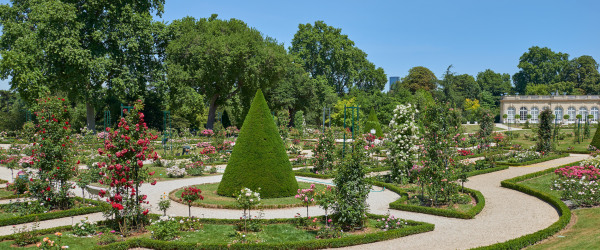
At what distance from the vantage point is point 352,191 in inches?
442

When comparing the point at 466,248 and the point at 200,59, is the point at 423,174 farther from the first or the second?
the point at 200,59

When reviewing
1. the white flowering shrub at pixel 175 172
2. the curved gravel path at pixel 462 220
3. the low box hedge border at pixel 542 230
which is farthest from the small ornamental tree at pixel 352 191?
the white flowering shrub at pixel 175 172

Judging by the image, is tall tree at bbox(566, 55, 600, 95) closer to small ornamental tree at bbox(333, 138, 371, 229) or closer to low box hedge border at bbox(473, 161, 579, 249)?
low box hedge border at bbox(473, 161, 579, 249)

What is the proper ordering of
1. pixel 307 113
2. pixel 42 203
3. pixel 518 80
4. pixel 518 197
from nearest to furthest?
pixel 42 203, pixel 518 197, pixel 307 113, pixel 518 80

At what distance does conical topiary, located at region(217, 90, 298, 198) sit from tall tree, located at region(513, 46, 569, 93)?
96290 mm

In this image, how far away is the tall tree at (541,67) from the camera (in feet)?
320

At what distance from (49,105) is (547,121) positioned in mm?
26301

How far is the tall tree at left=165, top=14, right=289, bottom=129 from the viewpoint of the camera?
39781 millimetres

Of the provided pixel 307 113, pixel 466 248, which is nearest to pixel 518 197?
pixel 466 248

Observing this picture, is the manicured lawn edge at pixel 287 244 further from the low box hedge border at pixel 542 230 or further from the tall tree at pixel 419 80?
the tall tree at pixel 419 80

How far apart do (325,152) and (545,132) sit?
50.1ft

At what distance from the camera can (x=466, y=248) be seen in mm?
9562

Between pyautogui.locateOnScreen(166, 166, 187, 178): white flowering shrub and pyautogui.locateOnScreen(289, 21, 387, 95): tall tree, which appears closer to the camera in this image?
pyautogui.locateOnScreen(166, 166, 187, 178): white flowering shrub

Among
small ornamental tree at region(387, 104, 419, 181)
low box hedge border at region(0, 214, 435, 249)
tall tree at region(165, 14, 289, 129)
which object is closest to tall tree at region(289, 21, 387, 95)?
tall tree at region(165, 14, 289, 129)
